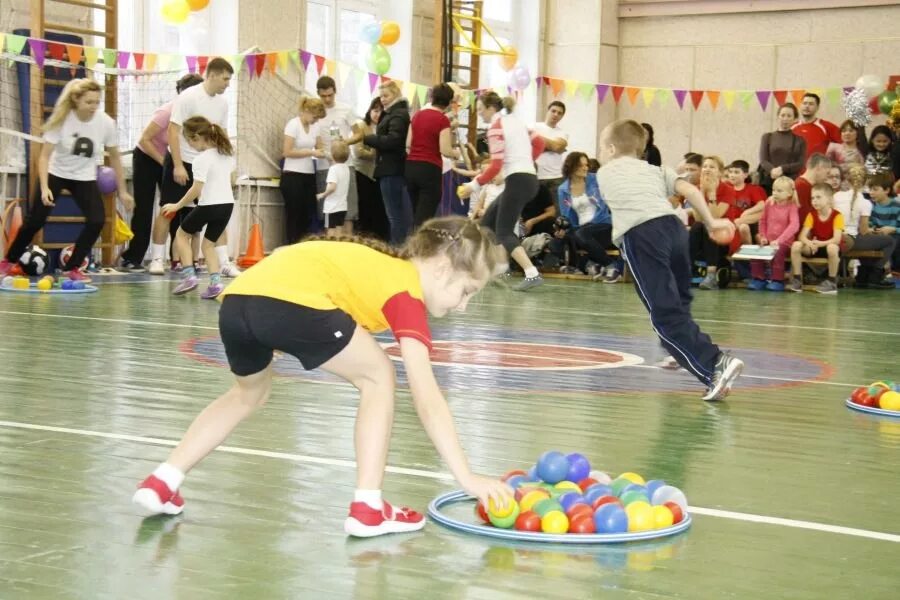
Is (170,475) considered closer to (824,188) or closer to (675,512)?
(675,512)

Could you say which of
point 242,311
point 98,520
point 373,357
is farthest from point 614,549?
point 98,520

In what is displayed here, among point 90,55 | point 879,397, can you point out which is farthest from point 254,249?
point 879,397

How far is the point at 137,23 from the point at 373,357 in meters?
12.4

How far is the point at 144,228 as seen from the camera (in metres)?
13.7

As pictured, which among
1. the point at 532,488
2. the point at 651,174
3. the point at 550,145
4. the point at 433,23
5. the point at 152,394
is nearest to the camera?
the point at 532,488

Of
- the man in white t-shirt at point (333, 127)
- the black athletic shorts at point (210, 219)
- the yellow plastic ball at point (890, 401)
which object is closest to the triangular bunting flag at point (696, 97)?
the man in white t-shirt at point (333, 127)

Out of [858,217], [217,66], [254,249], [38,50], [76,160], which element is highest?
[38,50]

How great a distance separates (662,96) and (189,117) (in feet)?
32.9

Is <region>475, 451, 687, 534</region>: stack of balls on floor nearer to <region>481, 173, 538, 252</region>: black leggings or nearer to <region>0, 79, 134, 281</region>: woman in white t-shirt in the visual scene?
A: <region>0, 79, 134, 281</region>: woman in white t-shirt

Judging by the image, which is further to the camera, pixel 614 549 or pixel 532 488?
pixel 532 488

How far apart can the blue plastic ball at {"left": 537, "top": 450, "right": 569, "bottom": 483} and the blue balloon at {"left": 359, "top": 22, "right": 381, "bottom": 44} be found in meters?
13.3

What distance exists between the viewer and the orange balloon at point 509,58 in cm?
1902

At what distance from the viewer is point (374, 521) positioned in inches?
133

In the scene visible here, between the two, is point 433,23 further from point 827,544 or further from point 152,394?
point 827,544
